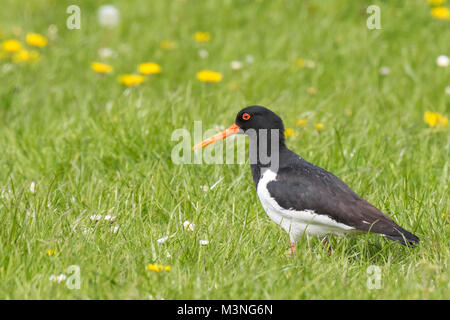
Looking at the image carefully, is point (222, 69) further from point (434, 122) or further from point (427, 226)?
point (427, 226)

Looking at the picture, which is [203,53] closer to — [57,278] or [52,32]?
[52,32]

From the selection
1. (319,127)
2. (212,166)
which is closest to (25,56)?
(212,166)

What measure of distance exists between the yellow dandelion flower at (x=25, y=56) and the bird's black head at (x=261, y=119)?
379 centimetres

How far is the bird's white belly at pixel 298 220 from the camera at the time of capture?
3.87m

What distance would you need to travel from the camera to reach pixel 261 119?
14.4 ft

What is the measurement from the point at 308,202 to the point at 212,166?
4.45 ft

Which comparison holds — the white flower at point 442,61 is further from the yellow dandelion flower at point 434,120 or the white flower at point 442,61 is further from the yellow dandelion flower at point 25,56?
the yellow dandelion flower at point 25,56

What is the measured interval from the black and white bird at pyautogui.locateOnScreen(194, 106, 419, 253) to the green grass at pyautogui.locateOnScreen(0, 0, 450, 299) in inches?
6.5

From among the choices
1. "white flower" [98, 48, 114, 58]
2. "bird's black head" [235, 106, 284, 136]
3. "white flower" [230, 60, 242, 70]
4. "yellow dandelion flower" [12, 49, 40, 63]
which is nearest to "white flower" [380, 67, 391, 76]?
"white flower" [230, 60, 242, 70]

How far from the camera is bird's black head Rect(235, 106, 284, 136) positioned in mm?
4367

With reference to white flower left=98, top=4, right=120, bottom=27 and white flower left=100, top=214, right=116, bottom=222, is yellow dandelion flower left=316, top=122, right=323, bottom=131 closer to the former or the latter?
white flower left=100, top=214, right=116, bottom=222

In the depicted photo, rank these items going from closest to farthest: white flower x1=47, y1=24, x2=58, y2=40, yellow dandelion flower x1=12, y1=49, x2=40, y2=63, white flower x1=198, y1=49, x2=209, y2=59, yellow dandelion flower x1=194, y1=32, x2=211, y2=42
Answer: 1. yellow dandelion flower x1=12, y1=49, x2=40, y2=63
2. white flower x1=198, y1=49, x2=209, y2=59
3. yellow dandelion flower x1=194, y1=32, x2=211, y2=42
4. white flower x1=47, y1=24, x2=58, y2=40

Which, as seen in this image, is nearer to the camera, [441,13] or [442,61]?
[442,61]
